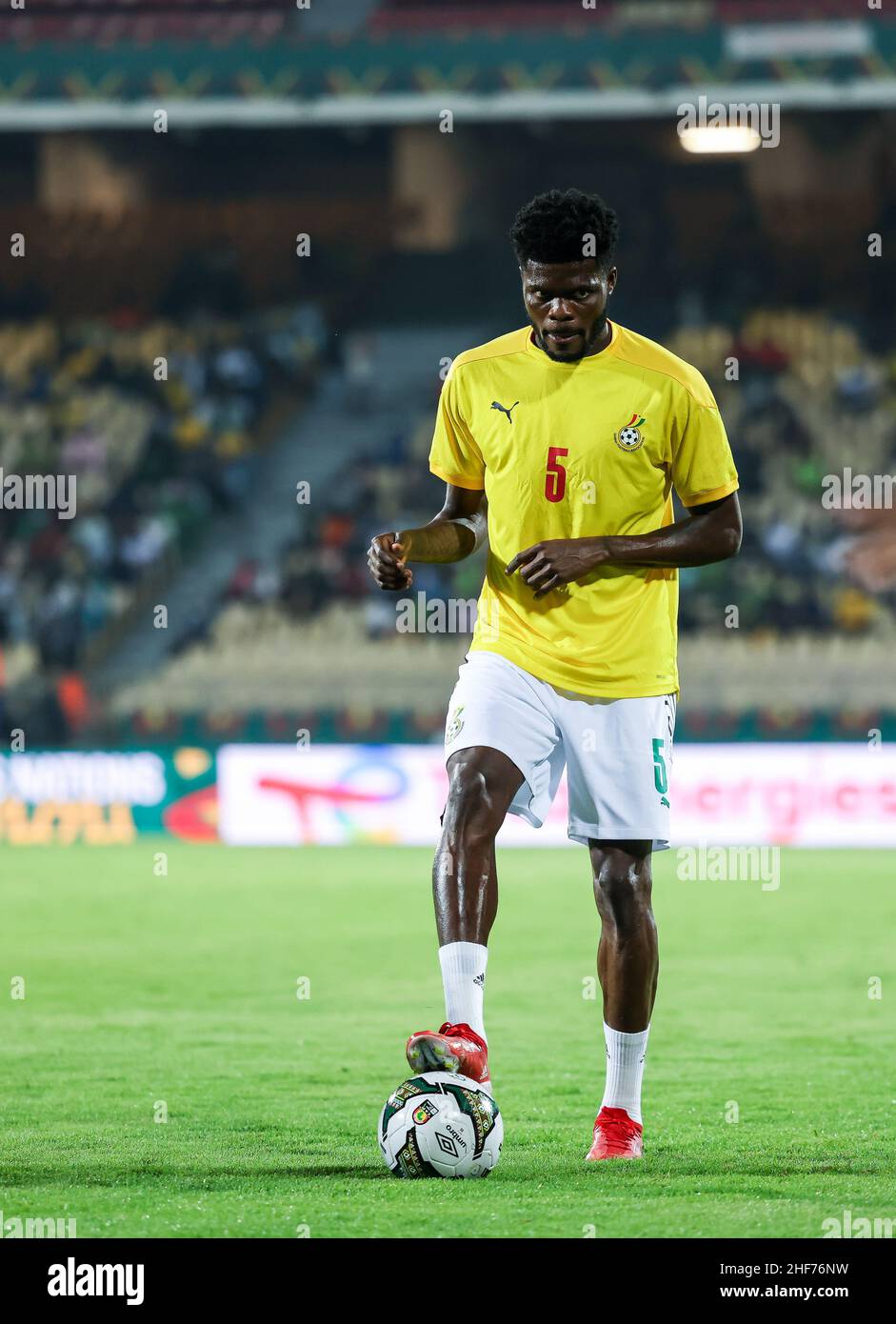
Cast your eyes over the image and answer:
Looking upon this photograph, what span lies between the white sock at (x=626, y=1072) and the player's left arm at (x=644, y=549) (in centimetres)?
123

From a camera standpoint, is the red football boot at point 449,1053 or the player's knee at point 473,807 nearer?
the red football boot at point 449,1053

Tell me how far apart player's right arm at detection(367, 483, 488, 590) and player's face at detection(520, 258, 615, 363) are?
529 mm

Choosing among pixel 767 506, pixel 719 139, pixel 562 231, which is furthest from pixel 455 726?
pixel 719 139

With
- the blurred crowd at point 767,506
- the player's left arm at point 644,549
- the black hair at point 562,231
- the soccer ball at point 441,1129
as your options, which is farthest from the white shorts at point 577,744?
the blurred crowd at point 767,506

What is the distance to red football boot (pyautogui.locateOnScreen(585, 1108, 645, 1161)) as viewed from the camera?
16.7 ft

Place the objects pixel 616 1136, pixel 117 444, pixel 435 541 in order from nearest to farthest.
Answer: pixel 616 1136 < pixel 435 541 < pixel 117 444

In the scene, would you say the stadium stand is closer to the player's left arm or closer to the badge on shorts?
the player's left arm

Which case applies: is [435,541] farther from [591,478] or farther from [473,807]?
[473,807]

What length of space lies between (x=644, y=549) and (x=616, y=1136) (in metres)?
1.55

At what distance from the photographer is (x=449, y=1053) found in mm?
4766

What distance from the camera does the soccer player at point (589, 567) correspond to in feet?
16.8

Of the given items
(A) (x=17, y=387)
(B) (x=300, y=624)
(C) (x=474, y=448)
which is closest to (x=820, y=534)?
(B) (x=300, y=624)

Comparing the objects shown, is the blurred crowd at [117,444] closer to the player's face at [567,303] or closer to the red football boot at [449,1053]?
the player's face at [567,303]

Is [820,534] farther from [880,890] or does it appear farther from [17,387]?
[17,387]
